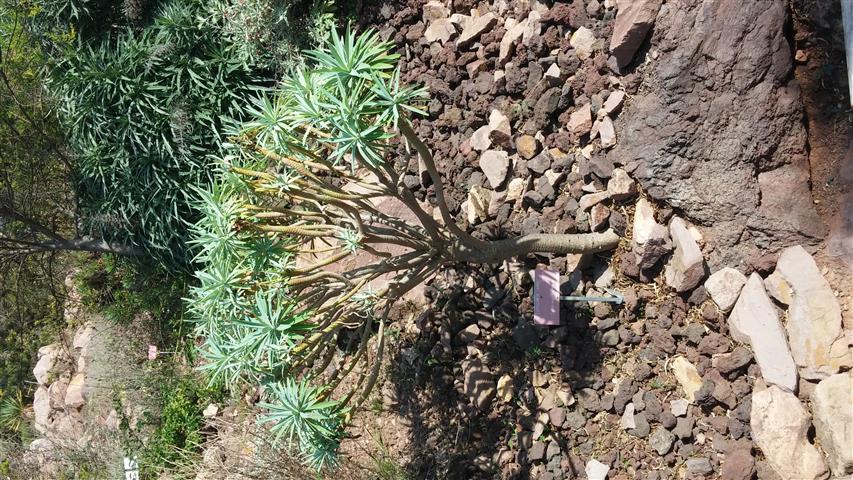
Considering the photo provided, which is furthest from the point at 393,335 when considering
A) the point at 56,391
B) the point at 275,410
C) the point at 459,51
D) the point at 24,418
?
the point at 24,418

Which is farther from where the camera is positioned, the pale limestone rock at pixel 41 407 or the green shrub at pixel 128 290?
the pale limestone rock at pixel 41 407

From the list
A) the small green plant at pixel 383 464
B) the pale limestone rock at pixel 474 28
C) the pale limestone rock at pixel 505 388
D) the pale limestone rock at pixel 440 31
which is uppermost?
the pale limestone rock at pixel 440 31

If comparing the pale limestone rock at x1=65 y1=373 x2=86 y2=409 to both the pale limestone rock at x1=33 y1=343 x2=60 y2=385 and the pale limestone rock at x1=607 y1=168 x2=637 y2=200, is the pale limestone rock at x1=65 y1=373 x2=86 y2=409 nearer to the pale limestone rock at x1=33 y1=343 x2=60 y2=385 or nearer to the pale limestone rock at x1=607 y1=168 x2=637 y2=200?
the pale limestone rock at x1=33 y1=343 x2=60 y2=385

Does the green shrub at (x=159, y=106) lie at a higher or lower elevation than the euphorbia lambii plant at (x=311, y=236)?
higher

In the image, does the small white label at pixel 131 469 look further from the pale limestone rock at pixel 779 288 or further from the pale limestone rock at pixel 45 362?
the pale limestone rock at pixel 779 288

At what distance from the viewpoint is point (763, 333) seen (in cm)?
235

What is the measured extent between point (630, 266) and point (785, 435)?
824 millimetres

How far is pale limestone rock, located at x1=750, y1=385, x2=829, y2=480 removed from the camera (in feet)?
7.24

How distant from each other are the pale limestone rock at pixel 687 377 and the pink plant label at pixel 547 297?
1.73 ft

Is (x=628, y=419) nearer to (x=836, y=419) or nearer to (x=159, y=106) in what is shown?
(x=836, y=419)

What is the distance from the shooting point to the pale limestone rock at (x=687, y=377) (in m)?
2.53

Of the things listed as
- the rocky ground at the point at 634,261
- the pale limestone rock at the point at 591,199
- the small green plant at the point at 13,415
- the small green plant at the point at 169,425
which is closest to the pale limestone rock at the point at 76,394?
the small green plant at the point at 13,415

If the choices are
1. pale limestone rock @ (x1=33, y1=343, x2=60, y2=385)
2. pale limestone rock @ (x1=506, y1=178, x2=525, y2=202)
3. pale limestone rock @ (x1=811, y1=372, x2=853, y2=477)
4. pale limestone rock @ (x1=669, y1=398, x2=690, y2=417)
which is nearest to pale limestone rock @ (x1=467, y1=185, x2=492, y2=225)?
pale limestone rock @ (x1=506, y1=178, x2=525, y2=202)

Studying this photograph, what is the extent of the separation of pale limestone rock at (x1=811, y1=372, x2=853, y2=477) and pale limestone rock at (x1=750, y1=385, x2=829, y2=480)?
42 mm
